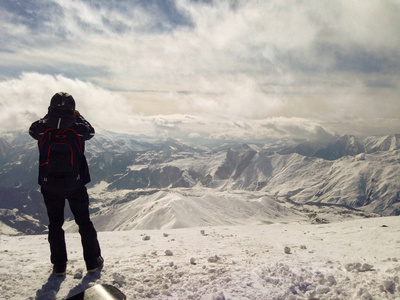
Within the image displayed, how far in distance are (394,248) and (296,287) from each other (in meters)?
5.73

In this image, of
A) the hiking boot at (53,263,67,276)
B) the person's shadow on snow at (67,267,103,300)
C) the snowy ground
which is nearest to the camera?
the person's shadow on snow at (67,267,103,300)

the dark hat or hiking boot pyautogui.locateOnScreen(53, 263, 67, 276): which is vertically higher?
the dark hat

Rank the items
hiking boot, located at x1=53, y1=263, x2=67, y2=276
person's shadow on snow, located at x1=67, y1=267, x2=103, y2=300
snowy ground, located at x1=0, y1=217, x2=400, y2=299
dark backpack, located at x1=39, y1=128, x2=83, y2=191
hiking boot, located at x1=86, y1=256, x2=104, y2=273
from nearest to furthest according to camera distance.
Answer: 1. person's shadow on snow, located at x1=67, y1=267, x2=103, y2=300
2. snowy ground, located at x1=0, y1=217, x2=400, y2=299
3. dark backpack, located at x1=39, y1=128, x2=83, y2=191
4. hiking boot, located at x1=53, y1=263, x2=67, y2=276
5. hiking boot, located at x1=86, y1=256, x2=104, y2=273

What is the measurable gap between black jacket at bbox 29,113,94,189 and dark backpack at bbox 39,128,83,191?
125mm

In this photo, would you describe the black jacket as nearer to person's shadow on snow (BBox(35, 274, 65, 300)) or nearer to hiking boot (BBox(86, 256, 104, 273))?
hiking boot (BBox(86, 256, 104, 273))

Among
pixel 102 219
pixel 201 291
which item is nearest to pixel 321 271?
pixel 201 291

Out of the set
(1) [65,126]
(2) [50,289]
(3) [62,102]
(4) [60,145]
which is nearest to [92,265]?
(2) [50,289]

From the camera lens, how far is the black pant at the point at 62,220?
6.42 metres

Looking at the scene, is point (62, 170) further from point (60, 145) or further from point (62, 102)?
point (62, 102)

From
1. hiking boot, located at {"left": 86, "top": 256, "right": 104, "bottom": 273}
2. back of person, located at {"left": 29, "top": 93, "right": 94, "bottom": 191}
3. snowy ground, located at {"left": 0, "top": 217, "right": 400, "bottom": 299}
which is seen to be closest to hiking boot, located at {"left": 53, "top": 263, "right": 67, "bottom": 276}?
snowy ground, located at {"left": 0, "top": 217, "right": 400, "bottom": 299}

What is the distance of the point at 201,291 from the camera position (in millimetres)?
5586

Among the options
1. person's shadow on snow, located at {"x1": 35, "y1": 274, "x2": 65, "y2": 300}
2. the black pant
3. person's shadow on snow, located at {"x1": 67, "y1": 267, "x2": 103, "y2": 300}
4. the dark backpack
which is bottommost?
person's shadow on snow, located at {"x1": 35, "y1": 274, "x2": 65, "y2": 300}

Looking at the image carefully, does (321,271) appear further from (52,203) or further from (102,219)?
(102,219)

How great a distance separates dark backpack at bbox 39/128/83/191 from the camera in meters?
6.15
